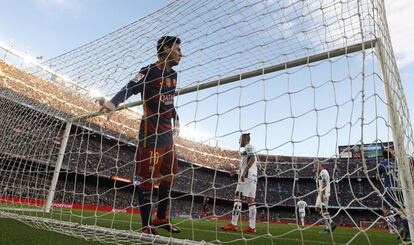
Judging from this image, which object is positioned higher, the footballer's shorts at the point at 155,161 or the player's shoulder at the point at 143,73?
the player's shoulder at the point at 143,73

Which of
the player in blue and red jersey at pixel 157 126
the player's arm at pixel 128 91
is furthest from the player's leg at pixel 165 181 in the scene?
the player's arm at pixel 128 91

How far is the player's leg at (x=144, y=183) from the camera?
2.89 meters

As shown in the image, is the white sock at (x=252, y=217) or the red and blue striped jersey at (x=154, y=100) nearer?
the red and blue striped jersey at (x=154, y=100)

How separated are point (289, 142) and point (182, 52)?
1.72 meters

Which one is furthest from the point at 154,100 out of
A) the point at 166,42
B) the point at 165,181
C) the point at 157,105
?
the point at 165,181

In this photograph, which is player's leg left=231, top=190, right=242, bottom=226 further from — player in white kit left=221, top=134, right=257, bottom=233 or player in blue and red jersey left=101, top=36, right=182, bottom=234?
player in blue and red jersey left=101, top=36, right=182, bottom=234

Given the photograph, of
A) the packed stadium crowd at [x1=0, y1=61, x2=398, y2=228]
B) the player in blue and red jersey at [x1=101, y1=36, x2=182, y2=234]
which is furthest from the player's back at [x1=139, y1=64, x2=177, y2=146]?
the packed stadium crowd at [x1=0, y1=61, x2=398, y2=228]

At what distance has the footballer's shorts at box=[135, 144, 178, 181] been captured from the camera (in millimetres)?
2986

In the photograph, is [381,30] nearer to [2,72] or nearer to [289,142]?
[289,142]

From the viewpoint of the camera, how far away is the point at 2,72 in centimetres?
1948

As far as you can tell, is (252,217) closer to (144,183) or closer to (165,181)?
(165,181)

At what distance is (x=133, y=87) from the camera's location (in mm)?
3189

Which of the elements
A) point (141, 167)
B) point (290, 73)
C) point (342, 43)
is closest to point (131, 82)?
point (141, 167)

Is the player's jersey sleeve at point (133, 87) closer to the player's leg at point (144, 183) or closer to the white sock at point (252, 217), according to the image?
the player's leg at point (144, 183)
